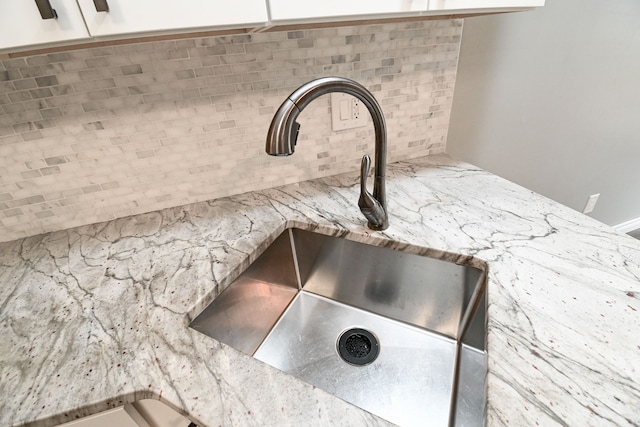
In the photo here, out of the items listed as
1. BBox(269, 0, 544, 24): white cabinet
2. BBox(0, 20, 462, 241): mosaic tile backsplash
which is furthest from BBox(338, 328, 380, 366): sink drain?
BBox(269, 0, 544, 24): white cabinet

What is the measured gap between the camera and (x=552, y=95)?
1.24 meters

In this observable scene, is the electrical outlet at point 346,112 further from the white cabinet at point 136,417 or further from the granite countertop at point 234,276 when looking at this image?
the white cabinet at point 136,417

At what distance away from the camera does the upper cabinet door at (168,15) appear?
43cm

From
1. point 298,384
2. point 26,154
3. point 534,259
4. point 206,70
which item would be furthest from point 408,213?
point 26,154

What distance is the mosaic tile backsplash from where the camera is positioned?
71 centimetres

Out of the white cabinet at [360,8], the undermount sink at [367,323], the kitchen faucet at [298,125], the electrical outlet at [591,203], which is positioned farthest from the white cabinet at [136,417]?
the electrical outlet at [591,203]

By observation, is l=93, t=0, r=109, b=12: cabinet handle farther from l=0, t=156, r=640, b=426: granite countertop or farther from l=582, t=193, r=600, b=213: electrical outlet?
l=582, t=193, r=600, b=213: electrical outlet

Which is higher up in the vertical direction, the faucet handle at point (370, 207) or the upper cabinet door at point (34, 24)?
the upper cabinet door at point (34, 24)

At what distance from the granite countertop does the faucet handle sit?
0.03 m

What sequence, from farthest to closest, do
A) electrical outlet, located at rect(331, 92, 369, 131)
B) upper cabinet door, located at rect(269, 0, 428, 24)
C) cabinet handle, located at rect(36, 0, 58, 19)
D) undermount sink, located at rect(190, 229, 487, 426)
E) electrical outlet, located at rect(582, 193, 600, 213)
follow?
electrical outlet, located at rect(582, 193, 600, 213) → electrical outlet, located at rect(331, 92, 369, 131) → undermount sink, located at rect(190, 229, 487, 426) → upper cabinet door, located at rect(269, 0, 428, 24) → cabinet handle, located at rect(36, 0, 58, 19)

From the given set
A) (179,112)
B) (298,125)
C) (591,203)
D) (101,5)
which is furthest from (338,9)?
(591,203)

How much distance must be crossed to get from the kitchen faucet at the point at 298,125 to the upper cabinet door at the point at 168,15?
0.46 ft

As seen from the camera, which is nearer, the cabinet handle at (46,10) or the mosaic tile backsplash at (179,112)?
the cabinet handle at (46,10)

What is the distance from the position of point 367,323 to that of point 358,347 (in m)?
0.09
